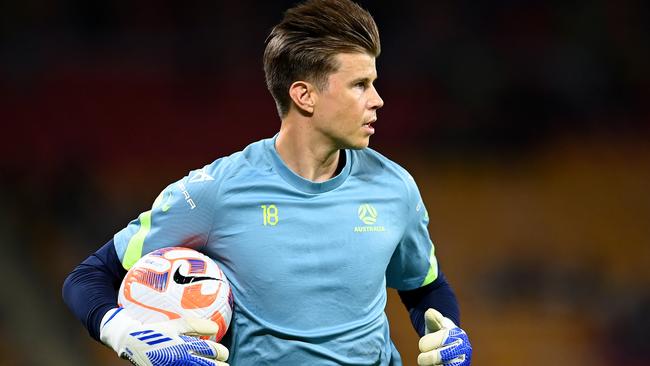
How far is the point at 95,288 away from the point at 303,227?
637mm

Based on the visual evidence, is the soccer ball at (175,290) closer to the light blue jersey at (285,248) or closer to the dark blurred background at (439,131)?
the light blue jersey at (285,248)

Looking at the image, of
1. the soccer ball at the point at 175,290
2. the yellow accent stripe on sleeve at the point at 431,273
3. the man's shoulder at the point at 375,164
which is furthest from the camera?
the yellow accent stripe on sleeve at the point at 431,273

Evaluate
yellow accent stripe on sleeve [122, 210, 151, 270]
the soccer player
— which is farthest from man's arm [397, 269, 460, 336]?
yellow accent stripe on sleeve [122, 210, 151, 270]

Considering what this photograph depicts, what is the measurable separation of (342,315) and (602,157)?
582 cm

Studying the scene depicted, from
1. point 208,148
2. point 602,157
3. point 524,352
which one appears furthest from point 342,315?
point 602,157

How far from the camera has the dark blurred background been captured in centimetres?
764

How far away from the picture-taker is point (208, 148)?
8148mm

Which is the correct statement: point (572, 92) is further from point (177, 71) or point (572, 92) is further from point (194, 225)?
point (194, 225)

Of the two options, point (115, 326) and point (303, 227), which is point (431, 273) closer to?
point (303, 227)

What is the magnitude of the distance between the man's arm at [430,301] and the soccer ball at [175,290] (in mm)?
718

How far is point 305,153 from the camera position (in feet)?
10.2

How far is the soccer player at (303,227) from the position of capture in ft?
9.64

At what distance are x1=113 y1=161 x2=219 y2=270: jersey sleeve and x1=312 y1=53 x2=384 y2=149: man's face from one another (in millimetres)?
396

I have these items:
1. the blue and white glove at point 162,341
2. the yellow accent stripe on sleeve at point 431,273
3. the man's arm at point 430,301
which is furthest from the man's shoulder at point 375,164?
the blue and white glove at point 162,341
